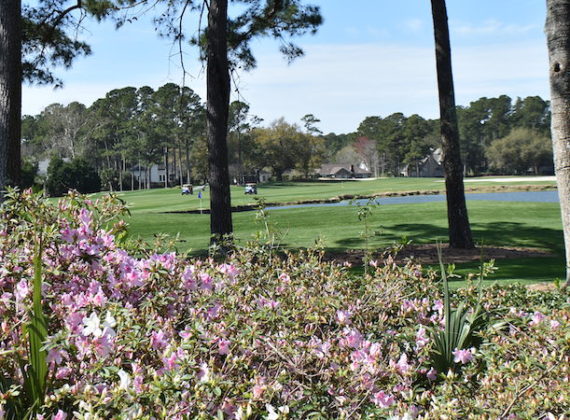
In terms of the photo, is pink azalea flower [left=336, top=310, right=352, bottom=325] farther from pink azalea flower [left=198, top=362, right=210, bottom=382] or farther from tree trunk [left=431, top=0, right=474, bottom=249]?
tree trunk [left=431, top=0, right=474, bottom=249]

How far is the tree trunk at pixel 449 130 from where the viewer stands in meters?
8.92

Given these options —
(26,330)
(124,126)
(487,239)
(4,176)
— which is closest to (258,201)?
(26,330)

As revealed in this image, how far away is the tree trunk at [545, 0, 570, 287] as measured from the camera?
5.21 meters

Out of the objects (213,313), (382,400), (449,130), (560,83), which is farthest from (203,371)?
(449,130)

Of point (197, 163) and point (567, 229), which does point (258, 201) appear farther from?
point (197, 163)

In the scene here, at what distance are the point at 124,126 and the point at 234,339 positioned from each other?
6922cm

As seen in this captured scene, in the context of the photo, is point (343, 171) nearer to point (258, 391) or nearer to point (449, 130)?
point (449, 130)

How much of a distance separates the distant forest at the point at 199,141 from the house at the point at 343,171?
831 centimetres

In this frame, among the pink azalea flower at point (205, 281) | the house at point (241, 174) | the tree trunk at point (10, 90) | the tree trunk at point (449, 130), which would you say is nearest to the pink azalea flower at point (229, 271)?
the pink azalea flower at point (205, 281)

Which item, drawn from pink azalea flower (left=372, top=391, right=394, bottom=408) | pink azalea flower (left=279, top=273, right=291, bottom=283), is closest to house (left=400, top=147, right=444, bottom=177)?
pink azalea flower (left=279, top=273, right=291, bottom=283)

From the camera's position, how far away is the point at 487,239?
35.8 ft

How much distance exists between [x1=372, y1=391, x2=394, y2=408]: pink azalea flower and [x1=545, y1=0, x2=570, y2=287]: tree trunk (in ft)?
12.5

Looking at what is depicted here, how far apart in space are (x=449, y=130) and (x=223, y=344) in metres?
7.58

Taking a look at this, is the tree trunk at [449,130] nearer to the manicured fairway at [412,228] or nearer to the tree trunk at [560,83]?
the manicured fairway at [412,228]
